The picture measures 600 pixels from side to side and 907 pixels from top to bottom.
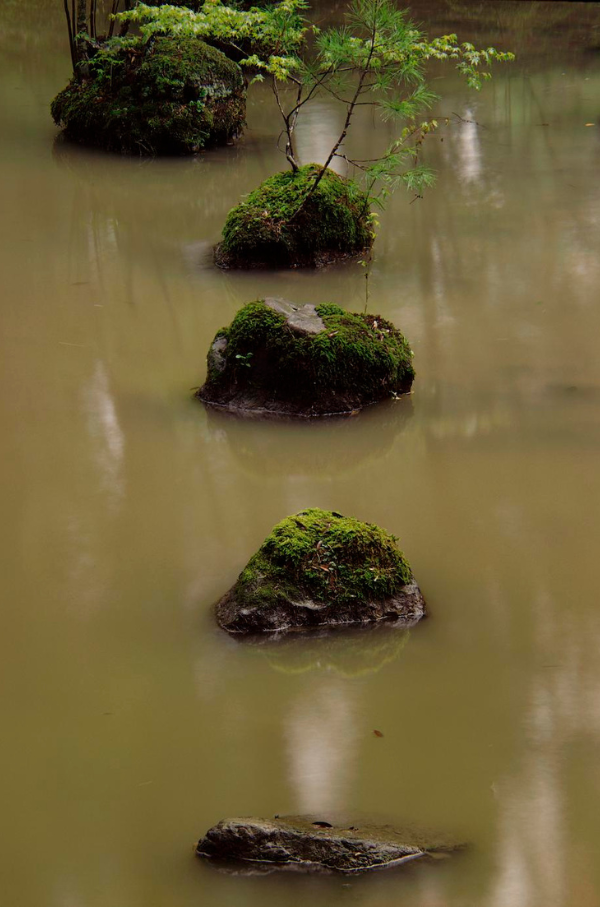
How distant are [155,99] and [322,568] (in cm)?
798

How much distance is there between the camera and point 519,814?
3.23 meters

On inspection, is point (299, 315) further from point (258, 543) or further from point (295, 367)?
point (258, 543)

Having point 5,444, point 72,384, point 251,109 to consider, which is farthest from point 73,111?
point 5,444

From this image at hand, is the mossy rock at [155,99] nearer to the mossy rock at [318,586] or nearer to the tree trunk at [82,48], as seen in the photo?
the tree trunk at [82,48]

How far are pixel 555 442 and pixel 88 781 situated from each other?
3.13 meters

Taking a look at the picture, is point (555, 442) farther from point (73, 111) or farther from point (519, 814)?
point (73, 111)

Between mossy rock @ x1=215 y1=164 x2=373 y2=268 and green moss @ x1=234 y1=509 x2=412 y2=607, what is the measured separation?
430cm

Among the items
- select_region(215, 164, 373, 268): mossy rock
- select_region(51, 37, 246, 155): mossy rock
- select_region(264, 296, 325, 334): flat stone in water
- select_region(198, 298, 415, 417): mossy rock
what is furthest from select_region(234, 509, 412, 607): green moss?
select_region(51, 37, 246, 155): mossy rock

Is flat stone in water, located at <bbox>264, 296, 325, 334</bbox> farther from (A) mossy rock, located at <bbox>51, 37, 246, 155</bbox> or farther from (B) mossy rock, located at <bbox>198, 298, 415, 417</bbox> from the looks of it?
(A) mossy rock, located at <bbox>51, 37, 246, 155</bbox>

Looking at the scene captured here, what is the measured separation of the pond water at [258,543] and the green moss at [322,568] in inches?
7.4

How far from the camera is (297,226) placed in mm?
8117

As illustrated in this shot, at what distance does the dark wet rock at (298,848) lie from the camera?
9.85 feet

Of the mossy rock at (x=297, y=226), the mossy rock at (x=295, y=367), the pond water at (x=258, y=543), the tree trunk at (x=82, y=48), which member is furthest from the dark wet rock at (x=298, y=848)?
the tree trunk at (x=82, y=48)

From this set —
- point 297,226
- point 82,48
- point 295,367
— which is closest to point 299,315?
point 295,367
